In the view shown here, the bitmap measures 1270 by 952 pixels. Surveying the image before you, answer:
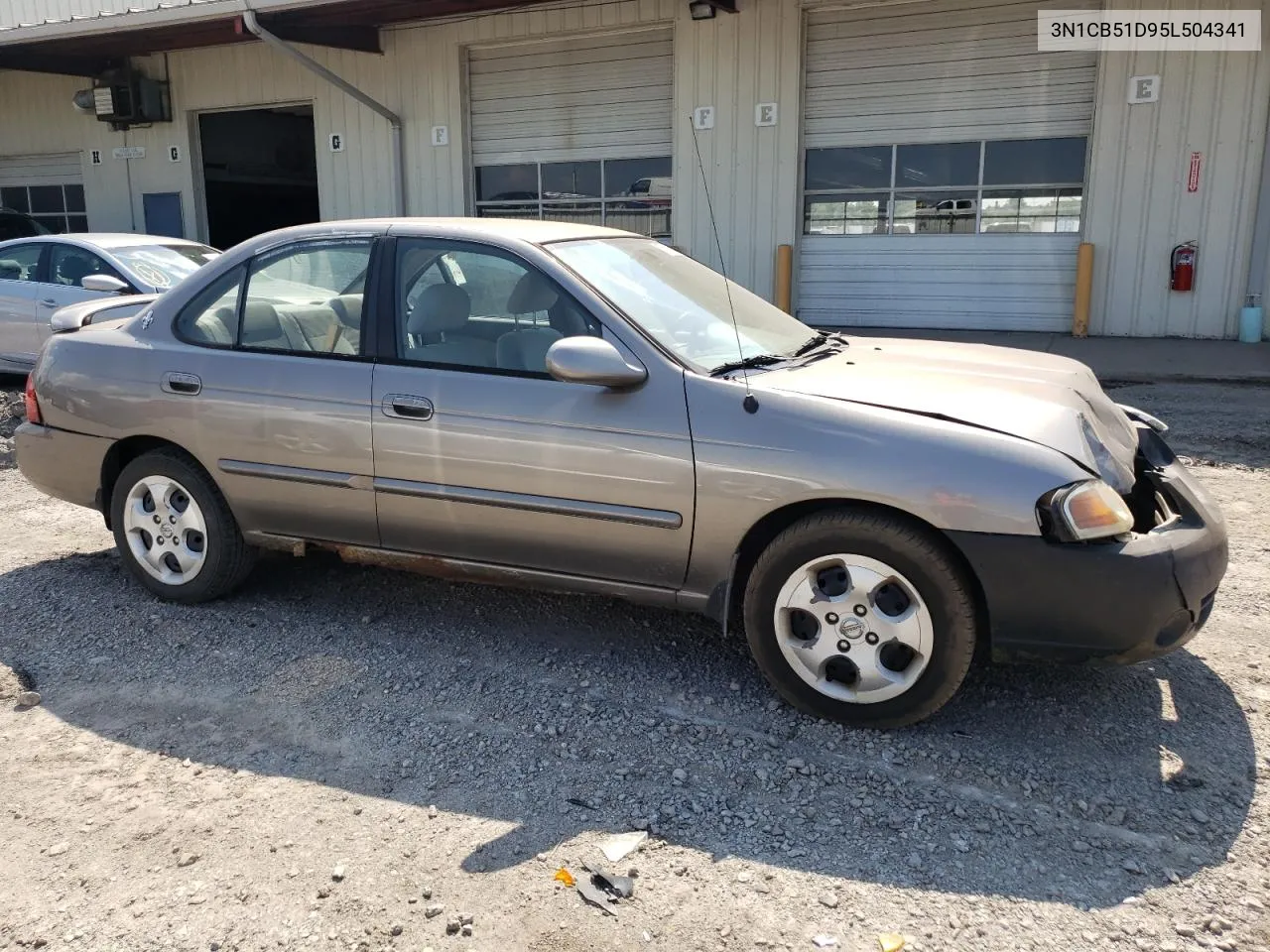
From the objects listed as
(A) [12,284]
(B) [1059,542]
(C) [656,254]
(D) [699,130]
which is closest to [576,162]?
(D) [699,130]

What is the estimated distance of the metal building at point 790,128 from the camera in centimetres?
1161

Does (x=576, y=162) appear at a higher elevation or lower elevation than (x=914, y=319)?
higher

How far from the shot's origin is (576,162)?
14.9m

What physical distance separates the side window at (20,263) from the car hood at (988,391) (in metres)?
8.45

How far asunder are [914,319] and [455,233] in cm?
1015

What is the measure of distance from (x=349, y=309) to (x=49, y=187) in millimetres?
18707

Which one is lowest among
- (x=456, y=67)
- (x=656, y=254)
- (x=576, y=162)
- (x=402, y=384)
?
(x=402, y=384)

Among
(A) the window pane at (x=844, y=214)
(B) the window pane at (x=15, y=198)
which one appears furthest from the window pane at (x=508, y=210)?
(B) the window pane at (x=15, y=198)

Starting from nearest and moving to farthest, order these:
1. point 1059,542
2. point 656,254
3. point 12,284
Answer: point 1059,542
point 656,254
point 12,284

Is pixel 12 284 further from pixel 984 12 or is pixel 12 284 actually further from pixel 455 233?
pixel 984 12

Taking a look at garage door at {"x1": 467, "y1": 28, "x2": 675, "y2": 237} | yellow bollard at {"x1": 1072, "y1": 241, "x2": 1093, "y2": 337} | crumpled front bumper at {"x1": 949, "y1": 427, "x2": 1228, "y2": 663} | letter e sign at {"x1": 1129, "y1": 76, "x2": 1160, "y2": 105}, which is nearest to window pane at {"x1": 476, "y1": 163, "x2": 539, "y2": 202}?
garage door at {"x1": 467, "y1": 28, "x2": 675, "y2": 237}

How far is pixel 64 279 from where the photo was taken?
9.48m

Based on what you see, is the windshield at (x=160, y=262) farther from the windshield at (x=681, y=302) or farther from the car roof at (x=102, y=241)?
the windshield at (x=681, y=302)

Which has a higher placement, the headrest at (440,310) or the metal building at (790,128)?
the metal building at (790,128)
